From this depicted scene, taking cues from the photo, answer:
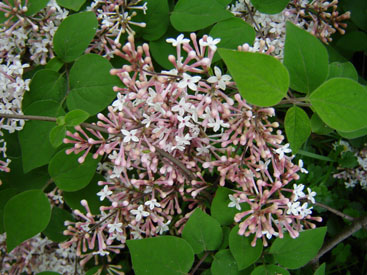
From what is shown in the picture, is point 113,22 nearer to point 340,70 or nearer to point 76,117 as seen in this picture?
point 76,117

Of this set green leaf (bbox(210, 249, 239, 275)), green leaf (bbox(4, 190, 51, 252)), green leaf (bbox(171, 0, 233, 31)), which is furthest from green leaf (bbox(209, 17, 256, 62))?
green leaf (bbox(4, 190, 51, 252))

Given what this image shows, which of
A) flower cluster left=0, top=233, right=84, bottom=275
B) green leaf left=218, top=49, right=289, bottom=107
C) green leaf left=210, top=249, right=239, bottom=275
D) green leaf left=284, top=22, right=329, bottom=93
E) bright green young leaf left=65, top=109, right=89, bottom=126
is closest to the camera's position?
green leaf left=218, top=49, right=289, bottom=107

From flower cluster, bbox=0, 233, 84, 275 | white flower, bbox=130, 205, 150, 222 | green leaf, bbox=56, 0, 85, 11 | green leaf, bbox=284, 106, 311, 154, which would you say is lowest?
flower cluster, bbox=0, 233, 84, 275

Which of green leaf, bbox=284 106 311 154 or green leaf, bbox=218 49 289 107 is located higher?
green leaf, bbox=218 49 289 107

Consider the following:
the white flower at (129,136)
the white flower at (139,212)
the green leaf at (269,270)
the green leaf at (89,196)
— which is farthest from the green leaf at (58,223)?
the green leaf at (269,270)

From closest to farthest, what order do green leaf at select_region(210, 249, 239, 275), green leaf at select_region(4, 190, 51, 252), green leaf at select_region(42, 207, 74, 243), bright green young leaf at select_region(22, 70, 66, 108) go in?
green leaf at select_region(210, 249, 239, 275) < green leaf at select_region(4, 190, 51, 252) < bright green young leaf at select_region(22, 70, 66, 108) < green leaf at select_region(42, 207, 74, 243)

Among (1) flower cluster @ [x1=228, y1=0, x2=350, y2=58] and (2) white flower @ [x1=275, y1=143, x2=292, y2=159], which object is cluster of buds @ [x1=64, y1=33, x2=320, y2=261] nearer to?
(2) white flower @ [x1=275, y1=143, x2=292, y2=159]
